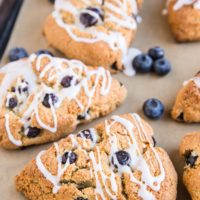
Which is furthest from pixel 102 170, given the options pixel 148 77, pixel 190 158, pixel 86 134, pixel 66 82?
pixel 148 77

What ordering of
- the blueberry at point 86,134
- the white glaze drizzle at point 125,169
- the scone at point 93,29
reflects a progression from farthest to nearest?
the scone at point 93,29
the blueberry at point 86,134
the white glaze drizzle at point 125,169

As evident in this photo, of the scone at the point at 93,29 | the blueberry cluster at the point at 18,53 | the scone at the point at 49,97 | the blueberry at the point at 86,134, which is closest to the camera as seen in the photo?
the blueberry at the point at 86,134

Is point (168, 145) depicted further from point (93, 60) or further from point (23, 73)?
point (23, 73)

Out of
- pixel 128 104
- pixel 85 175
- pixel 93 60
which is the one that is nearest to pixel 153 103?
pixel 128 104

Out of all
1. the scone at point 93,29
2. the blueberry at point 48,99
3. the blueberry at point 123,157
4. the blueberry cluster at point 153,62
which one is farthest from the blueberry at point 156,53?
the blueberry at point 123,157

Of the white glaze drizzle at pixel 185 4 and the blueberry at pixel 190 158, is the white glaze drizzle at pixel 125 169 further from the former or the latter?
the white glaze drizzle at pixel 185 4

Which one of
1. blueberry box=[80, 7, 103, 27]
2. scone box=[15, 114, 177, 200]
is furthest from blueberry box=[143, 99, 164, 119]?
blueberry box=[80, 7, 103, 27]

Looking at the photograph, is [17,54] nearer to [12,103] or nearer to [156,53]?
[12,103]
